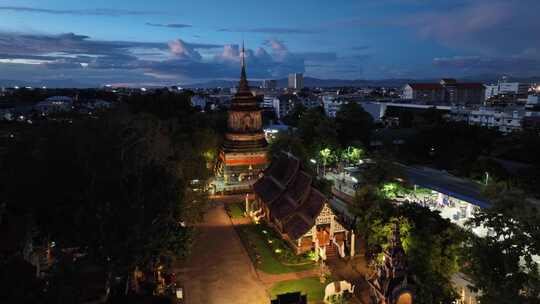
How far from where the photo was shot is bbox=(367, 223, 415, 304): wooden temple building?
15.9 metres

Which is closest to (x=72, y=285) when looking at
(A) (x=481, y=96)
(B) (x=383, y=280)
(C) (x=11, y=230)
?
(C) (x=11, y=230)

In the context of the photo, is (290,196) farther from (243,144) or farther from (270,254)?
(243,144)

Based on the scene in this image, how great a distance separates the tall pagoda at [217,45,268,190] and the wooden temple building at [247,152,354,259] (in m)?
13.5

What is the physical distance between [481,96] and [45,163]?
142m

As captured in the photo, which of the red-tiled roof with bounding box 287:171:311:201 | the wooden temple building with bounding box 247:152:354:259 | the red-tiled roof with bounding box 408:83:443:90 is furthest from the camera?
the red-tiled roof with bounding box 408:83:443:90

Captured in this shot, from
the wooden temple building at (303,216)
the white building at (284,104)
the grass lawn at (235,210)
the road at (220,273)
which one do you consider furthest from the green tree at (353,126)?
the white building at (284,104)

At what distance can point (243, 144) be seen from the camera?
45.8 metres

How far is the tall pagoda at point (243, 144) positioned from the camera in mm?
44062

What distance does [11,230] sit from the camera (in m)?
19.5

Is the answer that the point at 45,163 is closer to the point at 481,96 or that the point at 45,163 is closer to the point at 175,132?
the point at 175,132

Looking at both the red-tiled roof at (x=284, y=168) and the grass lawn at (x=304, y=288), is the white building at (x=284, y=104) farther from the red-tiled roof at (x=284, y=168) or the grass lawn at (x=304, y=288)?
the grass lawn at (x=304, y=288)

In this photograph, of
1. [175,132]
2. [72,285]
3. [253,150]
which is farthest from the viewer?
[253,150]

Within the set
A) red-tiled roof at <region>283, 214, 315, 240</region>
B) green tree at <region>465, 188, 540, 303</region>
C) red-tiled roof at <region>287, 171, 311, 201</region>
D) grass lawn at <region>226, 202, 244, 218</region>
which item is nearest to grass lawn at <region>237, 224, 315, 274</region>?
red-tiled roof at <region>283, 214, 315, 240</region>

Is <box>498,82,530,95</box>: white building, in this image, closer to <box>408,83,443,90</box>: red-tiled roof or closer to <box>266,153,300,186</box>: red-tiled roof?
<box>408,83,443,90</box>: red-tiled roof
